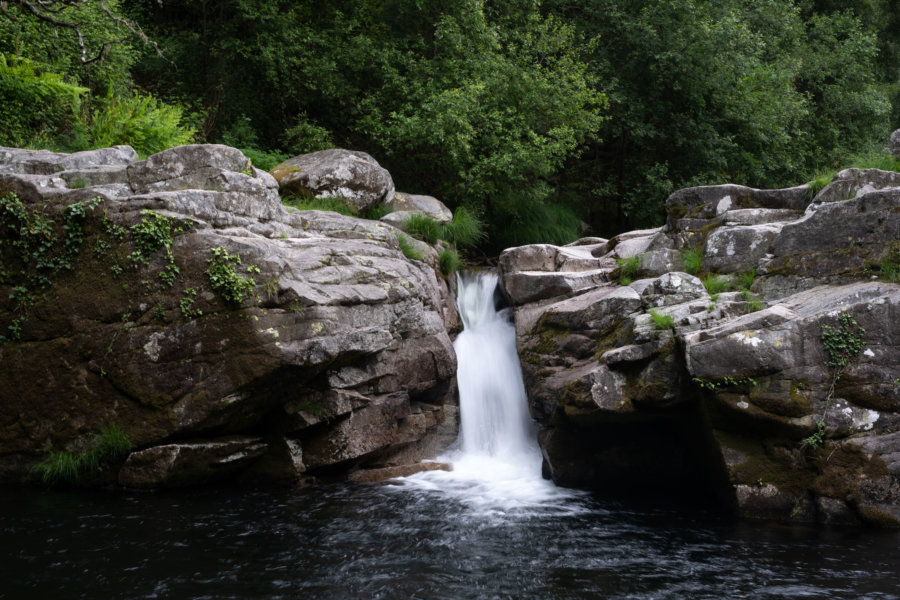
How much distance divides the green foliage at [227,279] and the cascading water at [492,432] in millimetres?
3831

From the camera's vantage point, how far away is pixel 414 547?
7.41 m

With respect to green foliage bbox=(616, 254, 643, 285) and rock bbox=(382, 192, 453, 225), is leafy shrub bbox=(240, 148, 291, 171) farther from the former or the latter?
green foliage bbox=(616, 254, 643, 285)

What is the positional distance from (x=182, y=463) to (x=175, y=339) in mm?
1739

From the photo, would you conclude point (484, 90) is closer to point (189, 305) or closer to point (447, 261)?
point (447, 261)

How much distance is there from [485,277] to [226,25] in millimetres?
12084

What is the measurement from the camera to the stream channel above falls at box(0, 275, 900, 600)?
6.28m

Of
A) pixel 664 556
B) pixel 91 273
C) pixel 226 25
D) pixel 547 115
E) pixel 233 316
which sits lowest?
pixel 664 556

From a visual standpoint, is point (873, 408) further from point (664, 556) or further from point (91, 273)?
point (91, 273)

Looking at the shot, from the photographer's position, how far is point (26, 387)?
371 inches

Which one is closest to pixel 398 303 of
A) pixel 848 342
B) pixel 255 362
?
pixel 255 362

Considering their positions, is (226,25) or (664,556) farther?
(226,25)

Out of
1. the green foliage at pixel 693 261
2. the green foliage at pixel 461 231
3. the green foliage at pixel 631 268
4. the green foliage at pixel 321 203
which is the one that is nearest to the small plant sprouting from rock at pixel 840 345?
the green foliage at pixel 693 261

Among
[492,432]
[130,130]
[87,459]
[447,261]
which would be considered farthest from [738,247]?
[130,130]

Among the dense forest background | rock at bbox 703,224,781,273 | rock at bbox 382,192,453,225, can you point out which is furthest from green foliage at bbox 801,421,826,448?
the dense forest background
